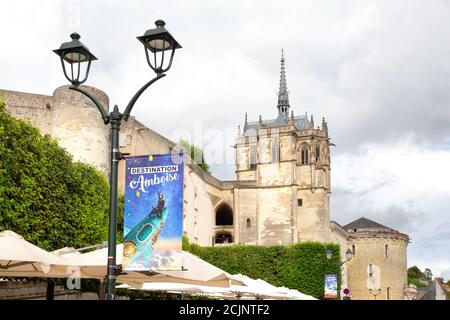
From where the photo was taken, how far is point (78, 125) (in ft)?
109

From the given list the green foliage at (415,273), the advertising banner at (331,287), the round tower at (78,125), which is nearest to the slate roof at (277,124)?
the round tower at (78,125)

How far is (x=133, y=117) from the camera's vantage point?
139 ft

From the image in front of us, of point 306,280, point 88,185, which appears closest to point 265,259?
point 306,280

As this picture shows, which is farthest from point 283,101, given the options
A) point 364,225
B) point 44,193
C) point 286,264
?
point 44,193

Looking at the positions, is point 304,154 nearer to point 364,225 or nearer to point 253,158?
point 253,158

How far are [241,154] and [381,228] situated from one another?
835 inches

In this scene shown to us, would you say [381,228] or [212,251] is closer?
[212,251]

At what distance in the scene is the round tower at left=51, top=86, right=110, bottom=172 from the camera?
109ft

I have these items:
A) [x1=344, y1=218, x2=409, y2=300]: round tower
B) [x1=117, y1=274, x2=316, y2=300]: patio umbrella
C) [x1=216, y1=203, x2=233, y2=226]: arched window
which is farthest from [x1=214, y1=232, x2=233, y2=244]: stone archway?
[x1=117, y1=274, x2=316, y2=300]: patio umbrella

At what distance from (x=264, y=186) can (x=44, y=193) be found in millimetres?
37994

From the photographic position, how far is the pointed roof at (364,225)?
78.8m
